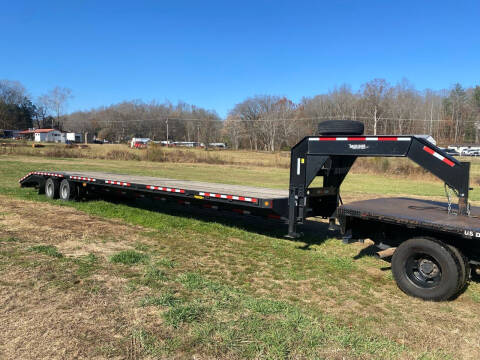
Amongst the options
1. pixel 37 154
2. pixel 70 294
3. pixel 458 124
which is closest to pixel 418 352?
pixel 70 294

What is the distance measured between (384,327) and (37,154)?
4401 centimetres

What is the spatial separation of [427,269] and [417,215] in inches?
27.5

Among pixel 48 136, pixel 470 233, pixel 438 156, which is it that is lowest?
pixel 470 233

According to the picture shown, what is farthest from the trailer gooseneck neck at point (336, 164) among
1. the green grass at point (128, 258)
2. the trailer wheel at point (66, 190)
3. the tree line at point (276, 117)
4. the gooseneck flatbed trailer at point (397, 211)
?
the tree line at point (276, 117)

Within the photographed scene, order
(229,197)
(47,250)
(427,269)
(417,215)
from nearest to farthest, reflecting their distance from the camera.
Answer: (427,269) → (417,215) → (47,250) → (229,197)

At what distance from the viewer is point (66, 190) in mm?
11398

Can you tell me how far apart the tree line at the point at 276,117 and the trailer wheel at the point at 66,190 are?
229ft

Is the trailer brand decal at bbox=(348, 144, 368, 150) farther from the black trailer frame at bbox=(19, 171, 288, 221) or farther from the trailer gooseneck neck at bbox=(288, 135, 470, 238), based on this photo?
the black trailer frame at bbox=(19, 171, 288, 221)

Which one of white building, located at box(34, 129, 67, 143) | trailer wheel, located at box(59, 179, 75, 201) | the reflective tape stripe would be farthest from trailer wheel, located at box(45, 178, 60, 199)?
white building, located at box(34, 129, 67, 143)

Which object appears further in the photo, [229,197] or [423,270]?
[229,197]

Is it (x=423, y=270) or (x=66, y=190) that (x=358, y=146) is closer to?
(x=423, y=270)

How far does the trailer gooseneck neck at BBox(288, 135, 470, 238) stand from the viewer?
16.2 ft

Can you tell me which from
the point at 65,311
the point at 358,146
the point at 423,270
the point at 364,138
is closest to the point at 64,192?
the point at 65,311

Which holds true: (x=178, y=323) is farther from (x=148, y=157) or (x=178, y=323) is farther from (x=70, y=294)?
(x=148, y=157)
